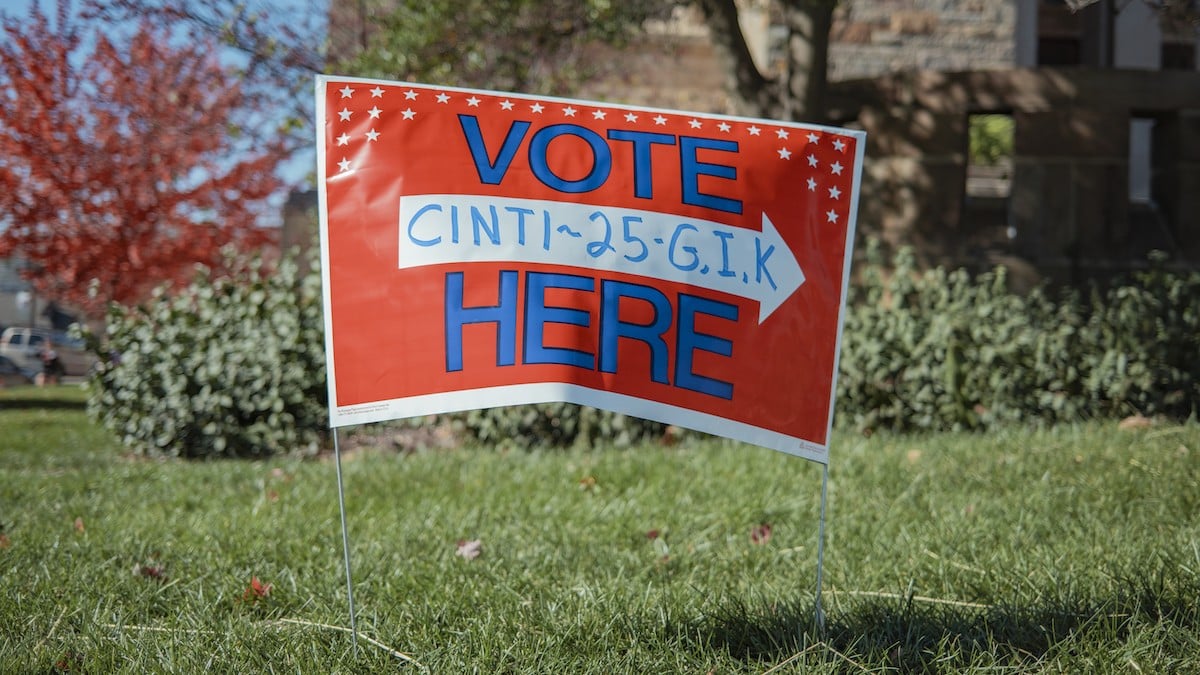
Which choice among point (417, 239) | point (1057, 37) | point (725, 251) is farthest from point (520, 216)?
point (1057, 37)

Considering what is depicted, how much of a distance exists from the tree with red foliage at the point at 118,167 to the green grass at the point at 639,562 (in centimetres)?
846

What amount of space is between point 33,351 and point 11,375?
123 inches

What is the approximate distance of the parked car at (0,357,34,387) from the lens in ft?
58.2

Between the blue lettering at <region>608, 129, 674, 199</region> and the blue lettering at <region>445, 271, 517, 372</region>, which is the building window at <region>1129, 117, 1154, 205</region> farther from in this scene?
the blue lettering at <region>445, 271, 517, 372</region>

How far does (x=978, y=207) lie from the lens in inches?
411

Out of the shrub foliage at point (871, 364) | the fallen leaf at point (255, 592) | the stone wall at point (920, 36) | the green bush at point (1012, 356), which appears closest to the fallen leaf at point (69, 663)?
the fallen leaf at point (255, 592)

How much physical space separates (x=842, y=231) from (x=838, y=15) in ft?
30.4

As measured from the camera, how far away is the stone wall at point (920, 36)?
11.1 meters

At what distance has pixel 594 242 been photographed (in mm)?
2461

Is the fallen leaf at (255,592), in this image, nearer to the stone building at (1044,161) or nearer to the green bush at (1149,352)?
the green bush at (1149,352)

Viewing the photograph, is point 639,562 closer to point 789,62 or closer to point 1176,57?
point 789,62

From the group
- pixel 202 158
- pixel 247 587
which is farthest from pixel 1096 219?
pixel 202 158

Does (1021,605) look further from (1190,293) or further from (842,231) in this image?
(1190,293)

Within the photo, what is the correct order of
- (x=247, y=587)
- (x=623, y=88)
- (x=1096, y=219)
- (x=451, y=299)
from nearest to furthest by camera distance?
(x=451, y=299) → (x=247, y=587) → (x=1096, y=219) → (x=623, y=88)
